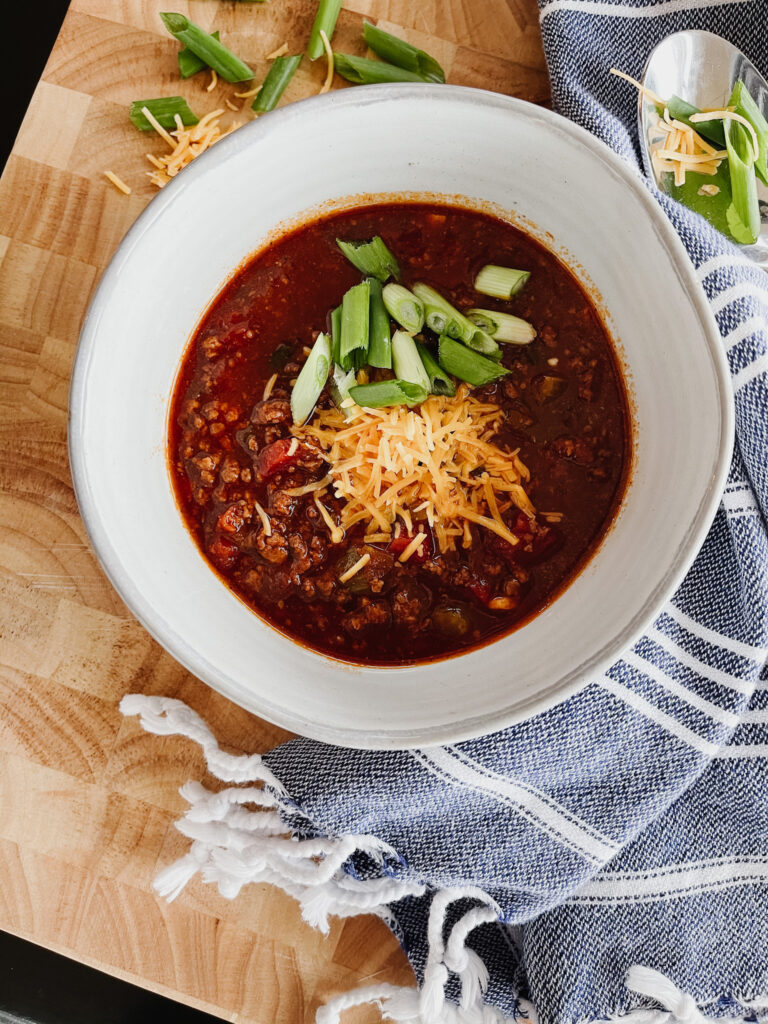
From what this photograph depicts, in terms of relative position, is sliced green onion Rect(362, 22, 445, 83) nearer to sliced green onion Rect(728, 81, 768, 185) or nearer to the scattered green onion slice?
the scattered green onion slice

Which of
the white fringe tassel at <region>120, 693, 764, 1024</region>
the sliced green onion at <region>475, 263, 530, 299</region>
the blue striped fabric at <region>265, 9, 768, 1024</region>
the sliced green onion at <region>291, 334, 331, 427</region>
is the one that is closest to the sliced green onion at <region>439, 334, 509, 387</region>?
the sliced green onion at <region>475, 263, 530, 299</region>

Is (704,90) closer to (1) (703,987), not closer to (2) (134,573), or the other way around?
(2) (134,573)

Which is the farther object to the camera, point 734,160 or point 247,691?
point 734,160

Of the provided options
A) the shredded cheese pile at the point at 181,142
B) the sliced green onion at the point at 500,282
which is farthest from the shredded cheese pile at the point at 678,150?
the shredded cheese pile at the point at 181,142

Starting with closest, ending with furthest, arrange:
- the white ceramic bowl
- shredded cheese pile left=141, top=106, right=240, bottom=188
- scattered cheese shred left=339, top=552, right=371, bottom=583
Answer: the white ceramic bowl < scattered cheese shred left=339, top=552, right=371, bottom=583 < shredded cheese pile left=141, top=106, right=240, bottom=188

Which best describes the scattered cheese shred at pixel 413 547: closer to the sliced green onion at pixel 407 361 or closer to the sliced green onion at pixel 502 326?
the sliced green onion at pixel 407 361

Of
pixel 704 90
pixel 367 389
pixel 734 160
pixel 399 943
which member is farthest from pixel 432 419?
pixel 399 943

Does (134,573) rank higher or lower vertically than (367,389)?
lower
